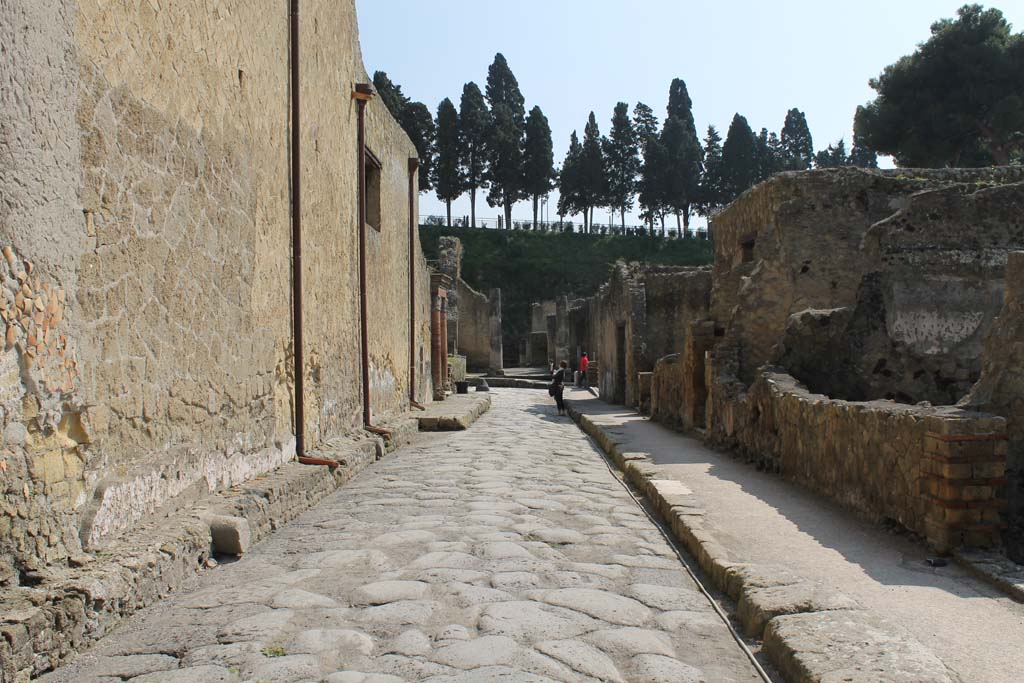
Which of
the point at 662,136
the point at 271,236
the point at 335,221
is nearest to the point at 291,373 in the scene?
the point at 271,236

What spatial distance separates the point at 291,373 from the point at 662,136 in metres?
60.1

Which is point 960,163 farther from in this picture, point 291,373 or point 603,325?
point 291,373

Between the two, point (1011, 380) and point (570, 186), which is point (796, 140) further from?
point (1011, 380)

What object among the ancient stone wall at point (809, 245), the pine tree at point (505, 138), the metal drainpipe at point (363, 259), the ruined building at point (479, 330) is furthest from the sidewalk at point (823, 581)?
the pine tree at point (505, 138)

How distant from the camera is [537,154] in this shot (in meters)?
60.7

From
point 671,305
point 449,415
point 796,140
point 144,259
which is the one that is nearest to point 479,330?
point 671,305

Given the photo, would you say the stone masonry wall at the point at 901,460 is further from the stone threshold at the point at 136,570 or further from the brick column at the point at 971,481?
the stone threshold at the point at 136,570

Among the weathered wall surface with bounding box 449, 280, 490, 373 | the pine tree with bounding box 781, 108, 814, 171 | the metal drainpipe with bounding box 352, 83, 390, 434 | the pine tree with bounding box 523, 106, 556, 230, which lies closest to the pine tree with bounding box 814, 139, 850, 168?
the pine tree with bounding box 781, 108, 814, 171

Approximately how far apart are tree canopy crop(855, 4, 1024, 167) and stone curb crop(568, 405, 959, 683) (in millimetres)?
33470

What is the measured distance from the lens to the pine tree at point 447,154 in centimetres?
5812

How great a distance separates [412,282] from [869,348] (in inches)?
295

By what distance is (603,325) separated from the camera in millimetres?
22516

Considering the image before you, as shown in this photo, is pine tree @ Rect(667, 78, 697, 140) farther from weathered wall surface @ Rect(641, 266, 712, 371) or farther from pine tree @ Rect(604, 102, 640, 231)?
weathered wall surface @ Rect(641, 266, 712, 371)

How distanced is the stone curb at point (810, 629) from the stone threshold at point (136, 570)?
2.51 m
